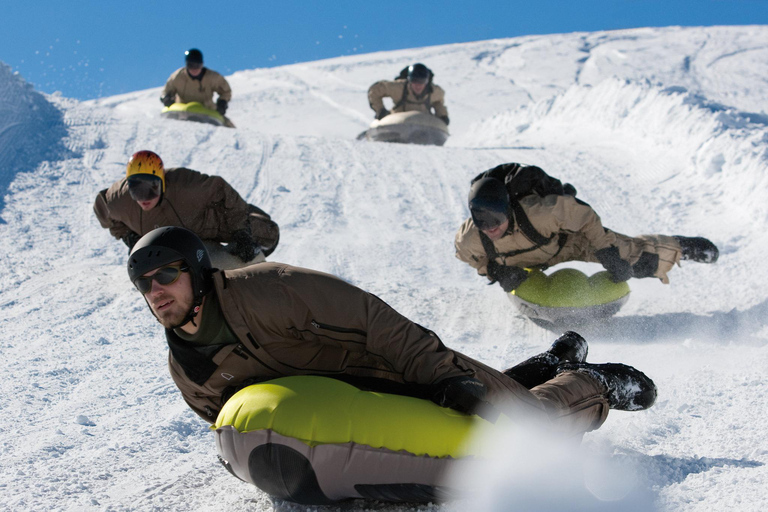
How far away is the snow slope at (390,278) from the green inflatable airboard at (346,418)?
0.21m

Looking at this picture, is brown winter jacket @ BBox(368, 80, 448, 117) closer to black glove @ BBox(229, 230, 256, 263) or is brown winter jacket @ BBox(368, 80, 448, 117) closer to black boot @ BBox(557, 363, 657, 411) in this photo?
black glove @ BBox(229, 230, 256, 263)

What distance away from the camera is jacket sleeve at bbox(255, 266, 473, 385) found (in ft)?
7.90

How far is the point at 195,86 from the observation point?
1148 cm

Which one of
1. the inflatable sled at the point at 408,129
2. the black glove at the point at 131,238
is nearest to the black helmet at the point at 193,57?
the inflatable sled at the point at 408,129

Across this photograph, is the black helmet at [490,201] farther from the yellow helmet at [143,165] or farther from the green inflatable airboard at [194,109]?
the green inflatable airboard at [194,109]

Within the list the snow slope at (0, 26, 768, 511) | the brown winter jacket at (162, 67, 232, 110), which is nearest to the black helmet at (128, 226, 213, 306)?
the snow slope at (0, 26, 768, 511)

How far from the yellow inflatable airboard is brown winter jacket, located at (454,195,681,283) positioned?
7.49 metres

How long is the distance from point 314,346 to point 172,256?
0.56m

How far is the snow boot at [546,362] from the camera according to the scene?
3023 millimetres

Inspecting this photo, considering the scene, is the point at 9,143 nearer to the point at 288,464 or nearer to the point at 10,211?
the point at 10,211

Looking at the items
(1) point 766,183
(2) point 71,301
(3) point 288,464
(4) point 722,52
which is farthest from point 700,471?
(4) point 722,52

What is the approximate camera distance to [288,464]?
213 centimetres

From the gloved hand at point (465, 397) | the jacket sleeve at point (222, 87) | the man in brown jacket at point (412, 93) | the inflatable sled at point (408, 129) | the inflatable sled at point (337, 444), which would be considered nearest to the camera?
the inflatable sled at point (337, 444)

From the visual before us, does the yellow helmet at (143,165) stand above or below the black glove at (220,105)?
below
